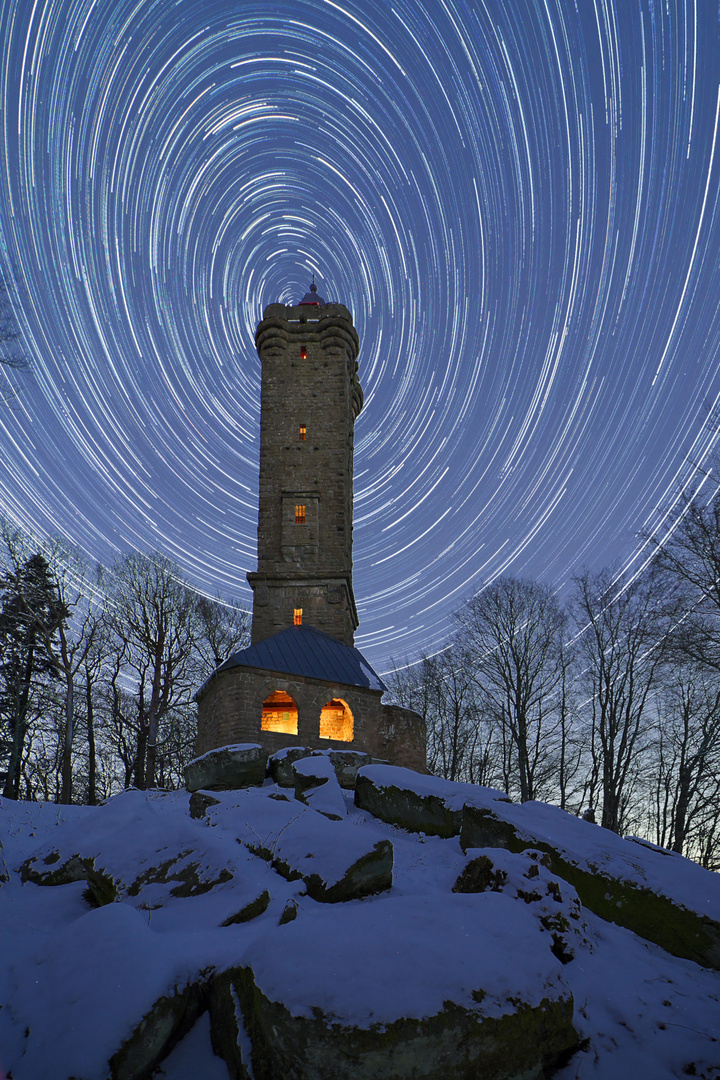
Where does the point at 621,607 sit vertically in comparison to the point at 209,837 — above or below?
above

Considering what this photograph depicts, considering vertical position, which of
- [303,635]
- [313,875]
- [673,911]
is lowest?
[673,911]

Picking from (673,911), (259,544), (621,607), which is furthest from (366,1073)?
(259,544)

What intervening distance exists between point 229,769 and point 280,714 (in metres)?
9.58

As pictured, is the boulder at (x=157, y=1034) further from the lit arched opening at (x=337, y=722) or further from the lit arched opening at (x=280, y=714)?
the lit arched opening at (x=337, y=722)

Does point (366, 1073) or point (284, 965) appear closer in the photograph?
point (366, 1073)

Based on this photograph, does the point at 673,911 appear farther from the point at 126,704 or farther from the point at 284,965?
the point at 126,704

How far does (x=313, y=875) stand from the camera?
5379mm

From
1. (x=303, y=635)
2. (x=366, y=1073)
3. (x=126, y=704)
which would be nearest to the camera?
(x=366, y=1073)

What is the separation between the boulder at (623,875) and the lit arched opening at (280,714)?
14204mm

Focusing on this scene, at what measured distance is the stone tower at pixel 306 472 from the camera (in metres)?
25.6

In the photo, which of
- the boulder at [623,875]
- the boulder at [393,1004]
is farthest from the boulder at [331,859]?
the boulder at [623,875]

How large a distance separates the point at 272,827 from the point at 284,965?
3558 millimetres

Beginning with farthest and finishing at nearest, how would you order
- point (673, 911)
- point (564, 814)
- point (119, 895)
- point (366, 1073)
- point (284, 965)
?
point (564, 814)
point (673, 911)
point (119, 895)
point (284, 965)
point (366, 1073)

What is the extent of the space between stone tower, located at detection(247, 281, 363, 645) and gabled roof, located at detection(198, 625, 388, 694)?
1.73 meters
